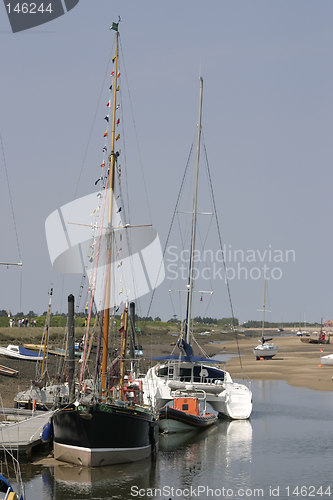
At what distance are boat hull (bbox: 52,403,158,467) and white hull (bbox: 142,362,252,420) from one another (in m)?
10.7

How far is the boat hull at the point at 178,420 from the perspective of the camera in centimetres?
4028

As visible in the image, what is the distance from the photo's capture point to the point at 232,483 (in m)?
29.9

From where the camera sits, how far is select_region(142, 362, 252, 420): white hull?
44000 millimetres

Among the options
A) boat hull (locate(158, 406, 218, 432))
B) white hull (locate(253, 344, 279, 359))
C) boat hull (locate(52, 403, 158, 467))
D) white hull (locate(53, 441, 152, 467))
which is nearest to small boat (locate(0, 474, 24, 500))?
boat hull (locate(52, 403, 158, 467))

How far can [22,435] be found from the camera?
32781 mm

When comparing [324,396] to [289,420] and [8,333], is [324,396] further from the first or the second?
[8,333]

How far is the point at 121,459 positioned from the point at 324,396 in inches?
1146

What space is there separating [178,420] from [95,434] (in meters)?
9.89

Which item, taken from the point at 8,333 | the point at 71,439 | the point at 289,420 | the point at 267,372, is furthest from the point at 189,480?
the point at 8,333

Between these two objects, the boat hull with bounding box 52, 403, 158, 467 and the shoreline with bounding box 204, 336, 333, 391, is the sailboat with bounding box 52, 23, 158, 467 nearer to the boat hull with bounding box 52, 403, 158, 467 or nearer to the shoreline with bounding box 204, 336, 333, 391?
the boat hull with bounding box 52, 403, 158, 467

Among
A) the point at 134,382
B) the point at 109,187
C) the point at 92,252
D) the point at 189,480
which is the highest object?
the point at 109,187

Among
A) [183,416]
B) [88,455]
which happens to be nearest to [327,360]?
[183,416]

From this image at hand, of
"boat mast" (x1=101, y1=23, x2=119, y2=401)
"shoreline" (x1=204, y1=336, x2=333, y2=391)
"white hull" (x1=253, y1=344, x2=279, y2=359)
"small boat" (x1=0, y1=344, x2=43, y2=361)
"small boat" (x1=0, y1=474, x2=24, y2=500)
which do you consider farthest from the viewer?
"white hull" (x1=253, y1=344, x2=279, y2=359)

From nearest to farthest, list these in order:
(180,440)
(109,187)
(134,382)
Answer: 1. (109,187)
2. (180,440)
3. (134,382)
